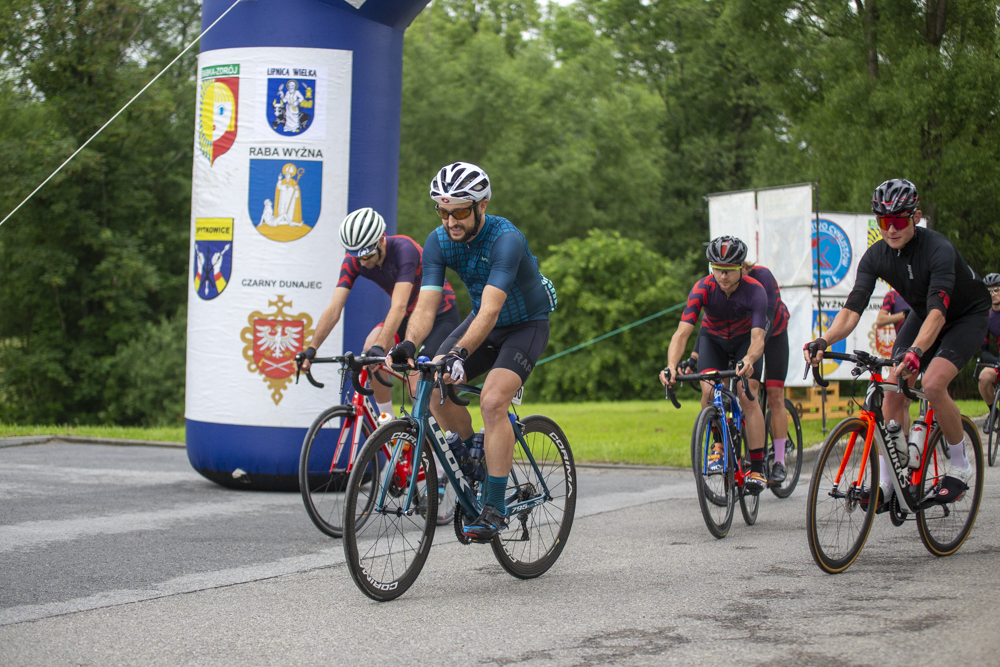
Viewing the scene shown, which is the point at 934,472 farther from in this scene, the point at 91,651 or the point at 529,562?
the point at 91,651

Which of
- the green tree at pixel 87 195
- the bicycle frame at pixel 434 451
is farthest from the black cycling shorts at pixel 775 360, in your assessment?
the green tree at pixel 87 195

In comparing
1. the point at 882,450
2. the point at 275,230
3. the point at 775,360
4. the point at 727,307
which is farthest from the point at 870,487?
the point at 275,230

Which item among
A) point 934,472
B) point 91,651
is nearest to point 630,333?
point 934,472

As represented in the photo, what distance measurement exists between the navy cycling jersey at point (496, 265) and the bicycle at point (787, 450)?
3067 mm

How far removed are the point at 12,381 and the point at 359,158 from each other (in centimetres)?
2895

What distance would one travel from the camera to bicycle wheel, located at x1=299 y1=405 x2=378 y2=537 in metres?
6.99

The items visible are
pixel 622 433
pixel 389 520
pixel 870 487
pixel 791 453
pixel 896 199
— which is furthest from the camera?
pixel 622 433

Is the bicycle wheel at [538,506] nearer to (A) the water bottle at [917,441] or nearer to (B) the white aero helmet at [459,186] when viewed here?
(B) the white aero helmet at [459,186]

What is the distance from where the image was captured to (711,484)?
284 inches

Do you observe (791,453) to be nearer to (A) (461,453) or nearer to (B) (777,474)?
(B) (777,474)

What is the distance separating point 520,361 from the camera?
18.9 ft

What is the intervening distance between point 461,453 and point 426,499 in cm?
39

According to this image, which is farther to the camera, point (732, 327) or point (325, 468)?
point (732, 327)

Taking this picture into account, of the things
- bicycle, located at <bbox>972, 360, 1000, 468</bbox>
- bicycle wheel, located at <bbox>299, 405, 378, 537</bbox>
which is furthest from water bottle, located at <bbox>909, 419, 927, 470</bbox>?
bicycle, located at <bbox>972, 360, 1000, 468</bbox>
